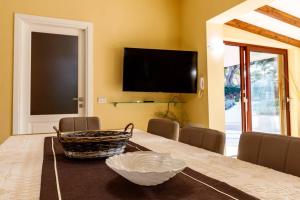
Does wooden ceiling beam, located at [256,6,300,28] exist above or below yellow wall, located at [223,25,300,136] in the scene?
above

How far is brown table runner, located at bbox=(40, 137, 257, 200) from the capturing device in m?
0.69

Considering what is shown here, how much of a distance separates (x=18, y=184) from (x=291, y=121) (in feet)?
16.8

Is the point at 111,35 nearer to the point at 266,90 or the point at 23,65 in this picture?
the point at 23,65

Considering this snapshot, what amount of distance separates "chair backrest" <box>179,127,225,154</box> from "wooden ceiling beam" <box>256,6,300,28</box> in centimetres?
291

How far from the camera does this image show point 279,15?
3.76 m

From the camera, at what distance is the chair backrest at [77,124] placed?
227 centimetres

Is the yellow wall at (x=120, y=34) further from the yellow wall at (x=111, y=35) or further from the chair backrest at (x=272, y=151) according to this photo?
the chair backrest at (x=272, y=151)

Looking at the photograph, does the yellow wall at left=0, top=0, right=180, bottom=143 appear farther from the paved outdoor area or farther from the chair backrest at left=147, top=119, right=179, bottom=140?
the chair backrest at left=147, top=119, right=179, bottom=140

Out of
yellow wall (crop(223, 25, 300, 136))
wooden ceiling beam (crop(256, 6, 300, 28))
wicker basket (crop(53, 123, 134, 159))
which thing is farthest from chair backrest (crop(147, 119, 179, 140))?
yellow wall (crop(223, 25, 300, 136))

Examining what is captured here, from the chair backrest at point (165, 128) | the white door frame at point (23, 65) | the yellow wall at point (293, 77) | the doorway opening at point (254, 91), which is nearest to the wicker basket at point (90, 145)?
the chair backrest at point (165, 128)

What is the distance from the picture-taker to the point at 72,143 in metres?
1.07

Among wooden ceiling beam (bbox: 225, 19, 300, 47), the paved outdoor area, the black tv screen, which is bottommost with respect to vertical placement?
the paved outdoor area

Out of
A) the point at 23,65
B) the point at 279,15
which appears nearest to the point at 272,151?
the point at 23,65

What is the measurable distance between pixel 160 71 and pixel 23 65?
1.92m
